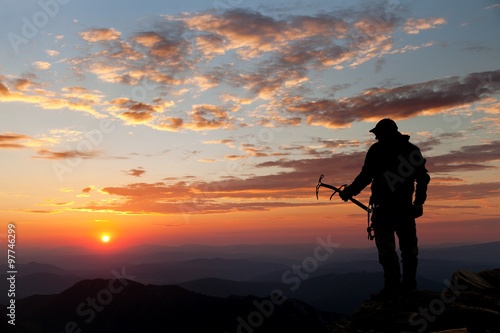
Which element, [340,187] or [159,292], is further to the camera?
[159,292]

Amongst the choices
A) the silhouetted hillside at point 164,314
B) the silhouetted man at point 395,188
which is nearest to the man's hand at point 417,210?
the silhouetted man at point 395,188

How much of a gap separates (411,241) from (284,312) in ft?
540

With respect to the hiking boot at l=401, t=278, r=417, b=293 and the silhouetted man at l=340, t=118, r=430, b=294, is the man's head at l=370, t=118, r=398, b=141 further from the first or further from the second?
the hiking boot at l=401, t=278, r=417, b=293

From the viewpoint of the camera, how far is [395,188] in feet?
33.4

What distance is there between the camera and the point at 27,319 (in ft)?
590

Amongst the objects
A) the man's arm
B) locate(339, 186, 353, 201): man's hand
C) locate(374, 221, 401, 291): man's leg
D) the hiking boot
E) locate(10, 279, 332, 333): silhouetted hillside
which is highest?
the man's arm

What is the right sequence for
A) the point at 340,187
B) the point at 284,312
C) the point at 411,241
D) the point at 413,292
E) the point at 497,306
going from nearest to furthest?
the point at 497,306 → the point at 413,292 → the point at 411,241 → the point at 340,187 → the point at 284,312

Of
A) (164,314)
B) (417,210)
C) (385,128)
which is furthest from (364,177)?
(164,314)

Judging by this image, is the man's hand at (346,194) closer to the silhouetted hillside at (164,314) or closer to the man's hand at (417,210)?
the man's hand at (417,210)

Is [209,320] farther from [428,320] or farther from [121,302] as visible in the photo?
[428,320]

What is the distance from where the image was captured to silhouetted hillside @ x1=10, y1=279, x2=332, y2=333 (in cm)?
15862

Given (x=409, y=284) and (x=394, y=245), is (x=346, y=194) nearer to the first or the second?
(x=394, y=245)

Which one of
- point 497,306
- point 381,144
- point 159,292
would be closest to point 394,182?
point 381,144

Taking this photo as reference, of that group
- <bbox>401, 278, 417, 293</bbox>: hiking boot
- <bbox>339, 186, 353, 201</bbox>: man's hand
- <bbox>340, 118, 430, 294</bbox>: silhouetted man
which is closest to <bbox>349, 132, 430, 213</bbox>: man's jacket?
<bbox>340, 118, 430, 294</bbox>: silhouetted man
